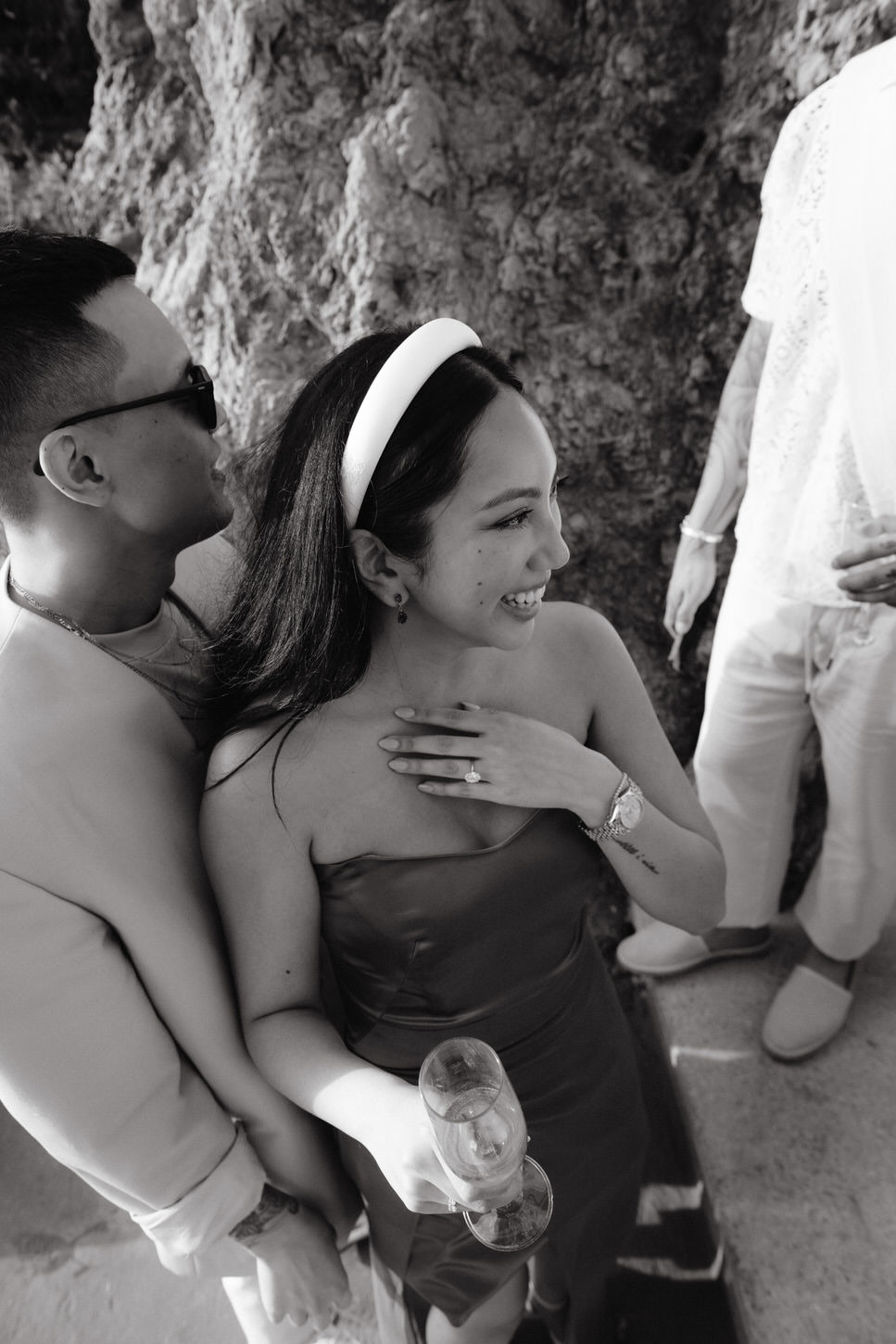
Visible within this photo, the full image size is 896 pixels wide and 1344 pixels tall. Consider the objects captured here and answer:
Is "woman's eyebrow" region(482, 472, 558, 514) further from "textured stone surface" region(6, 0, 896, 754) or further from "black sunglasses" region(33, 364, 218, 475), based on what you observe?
"textured stone surface" region(6, 0, 896, 754)

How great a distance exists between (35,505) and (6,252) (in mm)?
388

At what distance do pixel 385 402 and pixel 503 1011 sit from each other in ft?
3.48

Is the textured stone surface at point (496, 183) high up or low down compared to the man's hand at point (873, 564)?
up

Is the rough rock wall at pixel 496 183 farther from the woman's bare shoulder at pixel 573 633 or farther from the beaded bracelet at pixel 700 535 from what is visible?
the woman's bare shoulder at pixel 573 633

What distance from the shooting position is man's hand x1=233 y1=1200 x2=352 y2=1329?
5.24ft

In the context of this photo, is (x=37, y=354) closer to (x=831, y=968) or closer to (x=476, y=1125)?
(x=476, y=1125)

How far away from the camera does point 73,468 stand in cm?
129

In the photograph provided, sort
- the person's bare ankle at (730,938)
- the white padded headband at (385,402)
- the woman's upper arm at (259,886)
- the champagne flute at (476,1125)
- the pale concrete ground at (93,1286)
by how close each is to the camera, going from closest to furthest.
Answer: the champagne flute at (476,1125)
the white padded headband at (385,402)
the woman's upper arm at (259,886)
the pale concrete ground at (93,1286)
the person's bare ankle at (730,938)

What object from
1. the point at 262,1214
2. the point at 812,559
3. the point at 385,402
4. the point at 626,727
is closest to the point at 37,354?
the point at 385,402

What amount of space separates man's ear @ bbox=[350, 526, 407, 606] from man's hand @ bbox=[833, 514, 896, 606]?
1.01 metres

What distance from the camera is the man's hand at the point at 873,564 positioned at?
177 cm

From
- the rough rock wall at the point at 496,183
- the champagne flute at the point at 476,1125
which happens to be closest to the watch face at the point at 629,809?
the champagne flute at the point at 476,1125

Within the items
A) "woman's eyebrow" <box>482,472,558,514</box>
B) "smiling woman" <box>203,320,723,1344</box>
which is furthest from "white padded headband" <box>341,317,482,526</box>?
"woman's eyebrow" <box>482,472,558,514</box>

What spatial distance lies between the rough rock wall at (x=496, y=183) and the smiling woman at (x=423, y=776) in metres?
1.32
